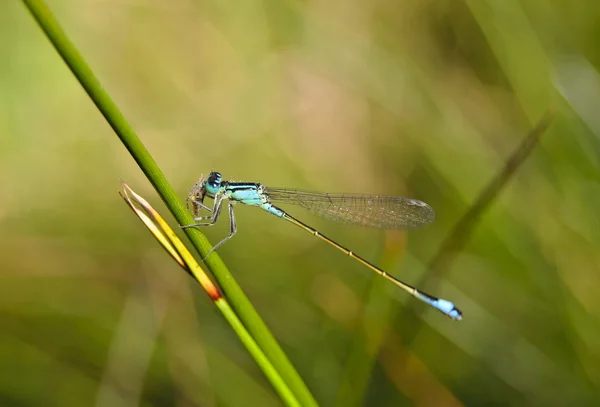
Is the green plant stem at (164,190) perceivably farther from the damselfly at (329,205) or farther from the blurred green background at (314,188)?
the damselfly at (329,205)

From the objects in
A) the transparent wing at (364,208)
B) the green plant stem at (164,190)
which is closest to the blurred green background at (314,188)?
the transparent wing at (364,208)

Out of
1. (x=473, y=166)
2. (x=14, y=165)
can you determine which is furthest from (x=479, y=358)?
(x=14, y=165)

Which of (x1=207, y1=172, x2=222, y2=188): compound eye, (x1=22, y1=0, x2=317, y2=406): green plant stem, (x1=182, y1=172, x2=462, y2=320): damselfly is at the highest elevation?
(x1=182, y1=172, x2=462, y2=320): damselfly

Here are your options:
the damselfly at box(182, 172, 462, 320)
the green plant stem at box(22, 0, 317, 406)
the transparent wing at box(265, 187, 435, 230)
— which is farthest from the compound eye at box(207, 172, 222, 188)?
the green plant stem at box(22, 0, 317, 406)

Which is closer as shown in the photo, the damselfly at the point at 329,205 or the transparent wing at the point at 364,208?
the damselfly at the point at 329,205

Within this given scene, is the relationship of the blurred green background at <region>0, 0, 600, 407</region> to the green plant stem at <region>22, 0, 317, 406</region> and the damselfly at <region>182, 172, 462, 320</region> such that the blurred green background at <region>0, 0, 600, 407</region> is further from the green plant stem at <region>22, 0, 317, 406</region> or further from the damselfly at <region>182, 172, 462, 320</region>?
the green plant stem at <region>22, 0, 317, 406</region>

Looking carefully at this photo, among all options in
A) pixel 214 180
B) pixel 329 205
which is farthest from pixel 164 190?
pixel 329 205
